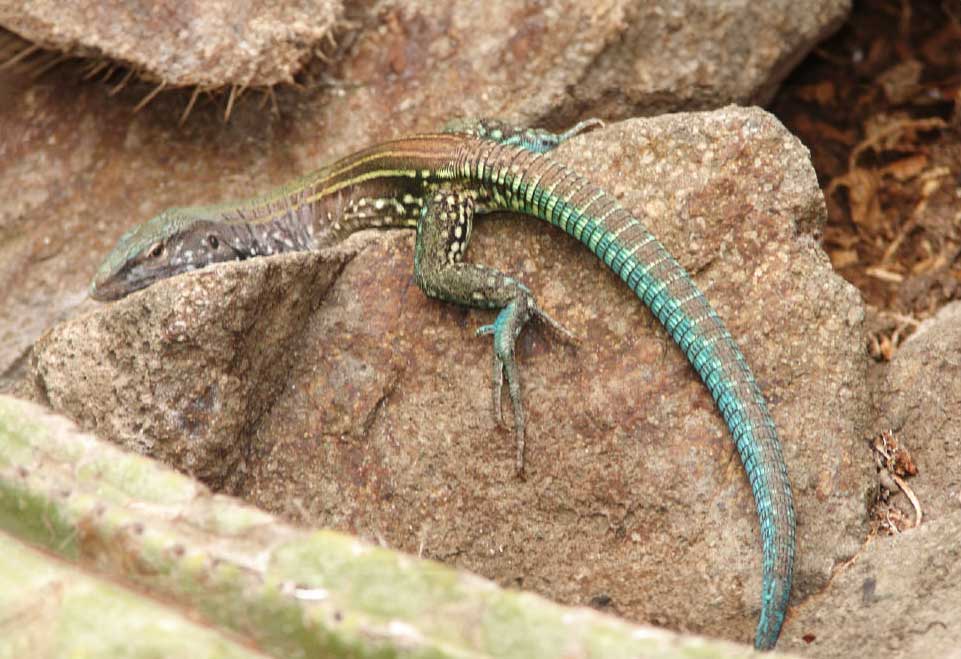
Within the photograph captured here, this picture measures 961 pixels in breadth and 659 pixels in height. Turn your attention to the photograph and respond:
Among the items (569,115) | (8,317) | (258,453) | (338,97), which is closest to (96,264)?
(8,317)

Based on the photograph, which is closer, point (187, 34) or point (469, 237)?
point (469, 237)

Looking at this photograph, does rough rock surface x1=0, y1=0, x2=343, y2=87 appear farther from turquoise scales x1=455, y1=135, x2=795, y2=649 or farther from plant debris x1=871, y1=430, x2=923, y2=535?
plant debris x1=871, y1=430, x2=923, y2=535

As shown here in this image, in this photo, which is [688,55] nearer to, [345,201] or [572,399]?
[345,201]

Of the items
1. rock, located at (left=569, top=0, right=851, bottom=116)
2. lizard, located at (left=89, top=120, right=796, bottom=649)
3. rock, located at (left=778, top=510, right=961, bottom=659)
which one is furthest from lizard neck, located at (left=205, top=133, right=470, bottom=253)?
rock, located at (left=778, top=510, right=961, bottom=659)

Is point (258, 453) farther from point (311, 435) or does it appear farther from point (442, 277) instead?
point (442, 277)

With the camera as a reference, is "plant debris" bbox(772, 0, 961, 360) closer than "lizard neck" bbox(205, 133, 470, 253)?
No

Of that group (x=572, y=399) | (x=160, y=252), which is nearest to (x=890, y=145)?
(x=572, y=399)

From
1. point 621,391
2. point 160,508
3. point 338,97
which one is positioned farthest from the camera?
point 338,97
